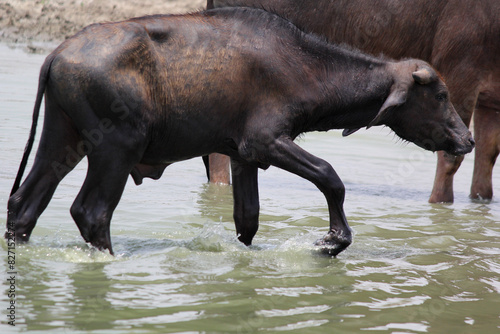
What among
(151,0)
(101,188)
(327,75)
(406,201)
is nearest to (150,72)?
(101,188)

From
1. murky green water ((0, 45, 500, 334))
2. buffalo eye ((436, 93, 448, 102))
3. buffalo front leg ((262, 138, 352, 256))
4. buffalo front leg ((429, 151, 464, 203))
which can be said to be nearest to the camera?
murky green water ((0, 45, 500, 334))

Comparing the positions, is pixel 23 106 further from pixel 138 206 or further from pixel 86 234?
pixel 86 234

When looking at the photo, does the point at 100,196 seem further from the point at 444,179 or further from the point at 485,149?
the point at 485,149

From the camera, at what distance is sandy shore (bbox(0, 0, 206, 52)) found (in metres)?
21.0

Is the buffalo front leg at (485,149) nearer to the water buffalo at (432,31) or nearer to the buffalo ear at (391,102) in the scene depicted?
the water buffalo at (432,31)

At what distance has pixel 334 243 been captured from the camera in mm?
6578

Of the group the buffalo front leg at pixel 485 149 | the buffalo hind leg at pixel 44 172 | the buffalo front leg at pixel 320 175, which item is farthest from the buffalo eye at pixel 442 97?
the buffalo front leg at pixel 485 149

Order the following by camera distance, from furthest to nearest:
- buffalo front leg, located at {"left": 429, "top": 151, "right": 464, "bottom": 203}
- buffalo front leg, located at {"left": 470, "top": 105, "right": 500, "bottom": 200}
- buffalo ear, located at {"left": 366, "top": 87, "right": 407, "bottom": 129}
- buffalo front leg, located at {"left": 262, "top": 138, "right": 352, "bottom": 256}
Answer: buffalo front leg, located at {"left": 470, "top": 105, "right": 500, "bottom": 200} < buffalo front leg, located at {"left": 429, "top": 151, "right": 464, "bottom": 203} < buffalo ear, located at {"left": 366, "top": 87, "right": 407, "bottom": 129} < buffalo front leg, located at {"left": 262, "top": 138, "right": 352, "bottom": 256}

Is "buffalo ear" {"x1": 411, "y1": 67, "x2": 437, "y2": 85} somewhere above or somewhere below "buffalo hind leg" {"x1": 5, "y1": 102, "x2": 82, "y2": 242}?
above

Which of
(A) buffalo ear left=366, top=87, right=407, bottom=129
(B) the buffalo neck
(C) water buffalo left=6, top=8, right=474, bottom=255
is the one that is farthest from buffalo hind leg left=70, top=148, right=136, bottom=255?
(A) buffalo ear left=366, top=87, right=407, bottom=129

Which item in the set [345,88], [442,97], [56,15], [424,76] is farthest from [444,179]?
[56,15]

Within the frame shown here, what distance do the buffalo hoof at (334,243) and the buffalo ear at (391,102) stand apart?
0.88 meters

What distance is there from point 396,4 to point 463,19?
716 mm

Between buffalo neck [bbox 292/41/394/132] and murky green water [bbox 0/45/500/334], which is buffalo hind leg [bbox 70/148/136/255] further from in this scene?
buffalo neck [bbox 292/41/394/132]
